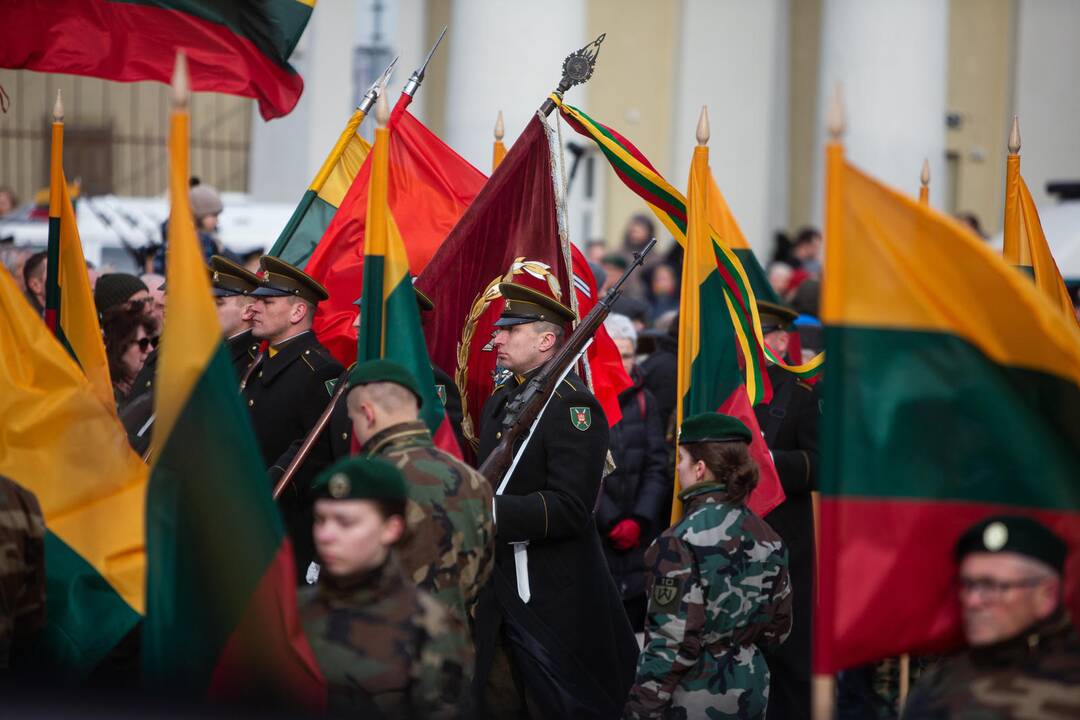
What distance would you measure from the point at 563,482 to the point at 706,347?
3.37ft

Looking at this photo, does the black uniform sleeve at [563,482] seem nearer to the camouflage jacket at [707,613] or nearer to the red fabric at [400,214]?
the camouflage jacket at [707,613]

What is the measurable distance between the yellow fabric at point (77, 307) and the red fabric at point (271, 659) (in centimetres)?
228

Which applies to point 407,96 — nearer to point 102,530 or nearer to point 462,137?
point 102,530

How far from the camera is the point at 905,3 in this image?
15680 millimetres

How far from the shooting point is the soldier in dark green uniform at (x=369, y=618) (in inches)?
156

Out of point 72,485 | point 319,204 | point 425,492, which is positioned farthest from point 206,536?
point 319,204

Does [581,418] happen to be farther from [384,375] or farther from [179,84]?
[179,84]

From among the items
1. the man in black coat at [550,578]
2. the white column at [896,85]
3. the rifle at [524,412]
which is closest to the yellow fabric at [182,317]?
the rifle at [524,412]

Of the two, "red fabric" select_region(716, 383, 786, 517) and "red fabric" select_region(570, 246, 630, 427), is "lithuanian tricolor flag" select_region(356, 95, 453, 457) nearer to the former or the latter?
"red fabric" select_region(716, 383, 786, 517)

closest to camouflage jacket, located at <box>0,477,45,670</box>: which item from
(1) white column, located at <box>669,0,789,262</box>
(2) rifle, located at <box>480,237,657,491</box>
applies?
(2) rifle, located at <box>480,237,657,491</box>

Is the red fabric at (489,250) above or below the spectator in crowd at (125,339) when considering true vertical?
above

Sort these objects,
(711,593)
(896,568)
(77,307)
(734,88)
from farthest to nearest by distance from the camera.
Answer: (734,88) → (77,307) → (711,593) → (896,568)

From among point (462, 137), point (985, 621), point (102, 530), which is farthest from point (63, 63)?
point (462, 137)

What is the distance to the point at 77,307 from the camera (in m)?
6.54
